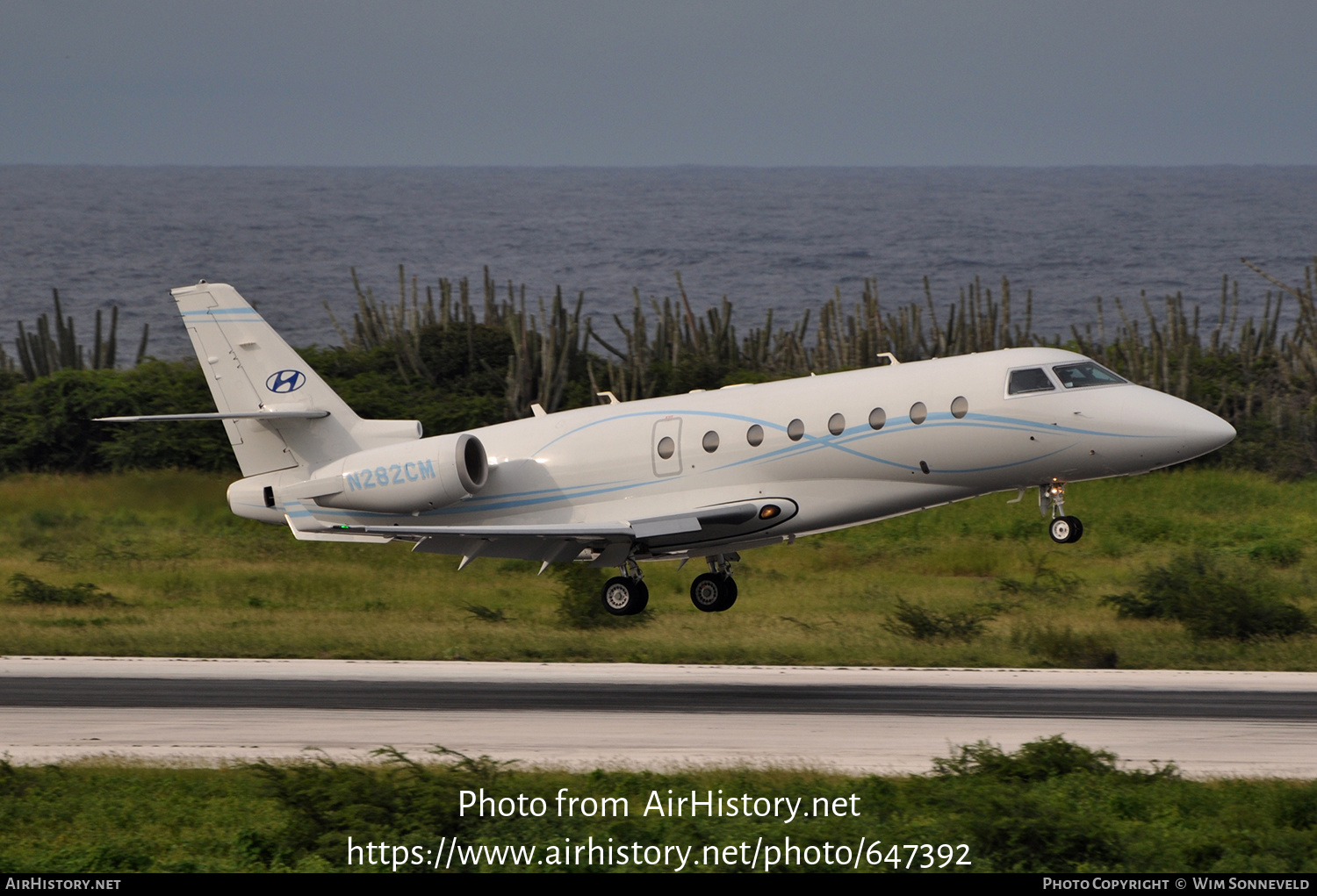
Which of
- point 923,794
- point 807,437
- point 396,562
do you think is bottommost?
point 396,562

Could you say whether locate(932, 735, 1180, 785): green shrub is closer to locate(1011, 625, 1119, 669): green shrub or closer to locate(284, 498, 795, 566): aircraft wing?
locate(284, 498, 795, 566): aircraft wing

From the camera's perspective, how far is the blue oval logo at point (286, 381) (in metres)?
29.1

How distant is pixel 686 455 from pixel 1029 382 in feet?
20.0

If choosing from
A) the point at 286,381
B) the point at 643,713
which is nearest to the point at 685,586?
the point at 643,713

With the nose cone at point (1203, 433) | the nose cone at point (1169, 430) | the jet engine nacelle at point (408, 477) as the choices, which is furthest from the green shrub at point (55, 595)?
the nose cone at point (1203, 433)

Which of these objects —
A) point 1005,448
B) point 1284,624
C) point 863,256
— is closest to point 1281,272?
point 863,256

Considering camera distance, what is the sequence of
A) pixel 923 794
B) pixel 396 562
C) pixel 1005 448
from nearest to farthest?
pixel 923 794, pixel 1005 448, pixel 396 562

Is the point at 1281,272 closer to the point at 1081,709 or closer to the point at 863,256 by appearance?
the point at 863,256

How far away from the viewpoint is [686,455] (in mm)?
26312

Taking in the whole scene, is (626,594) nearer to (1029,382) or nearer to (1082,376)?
(1029,382)

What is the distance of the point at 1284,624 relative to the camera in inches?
1340

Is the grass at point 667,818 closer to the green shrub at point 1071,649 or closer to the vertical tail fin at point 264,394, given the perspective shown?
the vertical tail fin at point 264,394
